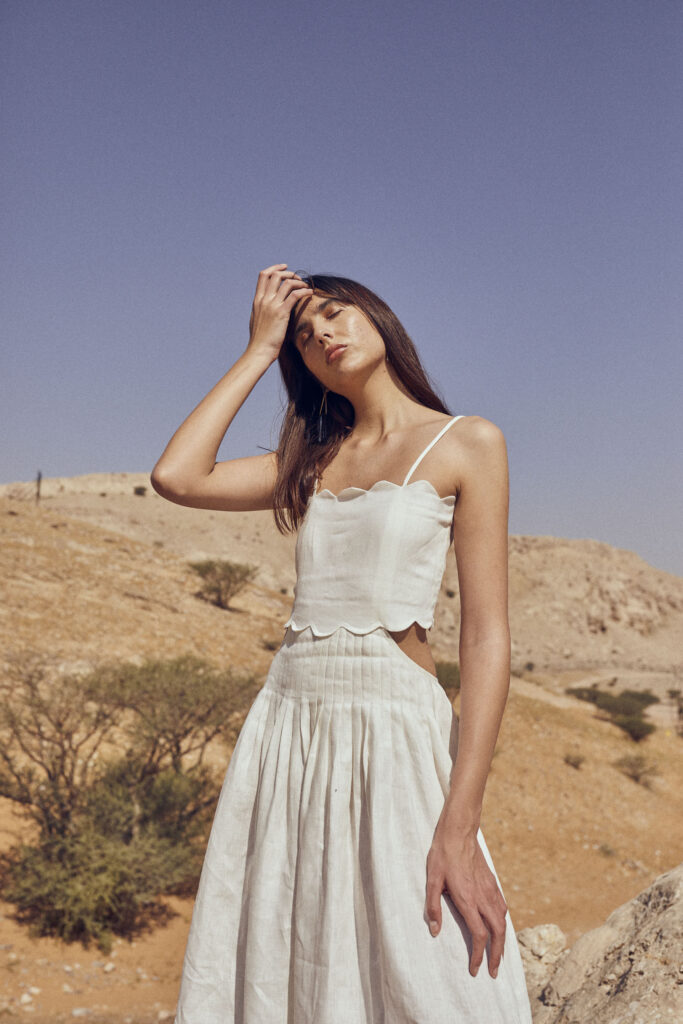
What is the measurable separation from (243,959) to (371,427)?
1052mm

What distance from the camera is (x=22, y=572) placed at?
14.7 metres

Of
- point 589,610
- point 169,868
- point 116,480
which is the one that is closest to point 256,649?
point 169,868

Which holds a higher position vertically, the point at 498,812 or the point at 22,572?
the point at 22,572

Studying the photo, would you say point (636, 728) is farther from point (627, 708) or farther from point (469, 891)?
point (469, 891)

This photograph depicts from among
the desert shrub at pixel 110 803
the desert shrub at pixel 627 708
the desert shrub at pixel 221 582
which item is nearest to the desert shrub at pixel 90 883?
the desert shrub at pixel 110 803

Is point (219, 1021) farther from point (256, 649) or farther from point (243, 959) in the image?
point (256, 649)

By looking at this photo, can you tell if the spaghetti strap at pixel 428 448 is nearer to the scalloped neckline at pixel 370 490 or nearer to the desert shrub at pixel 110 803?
the scalloped neckline at pixel 370 490

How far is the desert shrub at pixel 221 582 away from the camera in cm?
1767

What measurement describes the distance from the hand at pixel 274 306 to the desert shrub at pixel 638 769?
13.1 meters

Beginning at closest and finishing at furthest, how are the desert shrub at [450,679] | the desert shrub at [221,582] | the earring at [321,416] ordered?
the earring at [321,416] < the desert shrub at [450,679] < the desert shrub at [221,582]

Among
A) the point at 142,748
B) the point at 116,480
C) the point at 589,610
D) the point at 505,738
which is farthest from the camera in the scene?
the point at 116,480

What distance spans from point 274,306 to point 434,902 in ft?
3.92

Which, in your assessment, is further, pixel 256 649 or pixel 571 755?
pixel 256 649

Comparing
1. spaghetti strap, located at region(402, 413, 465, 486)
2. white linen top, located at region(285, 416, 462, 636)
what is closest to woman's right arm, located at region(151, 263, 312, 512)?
white linen top, located at region(285, 416, 462, 636)
